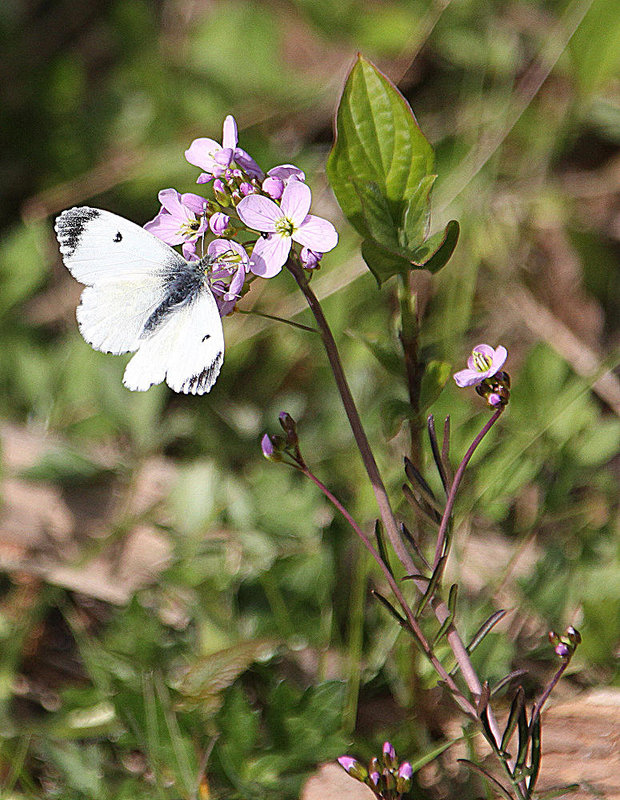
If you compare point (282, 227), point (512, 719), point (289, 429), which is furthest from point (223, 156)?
point (512, 719)

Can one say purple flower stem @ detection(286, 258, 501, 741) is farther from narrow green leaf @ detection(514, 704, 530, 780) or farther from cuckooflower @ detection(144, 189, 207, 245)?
cuckooflower @ detection(144, 189, 207, 245)

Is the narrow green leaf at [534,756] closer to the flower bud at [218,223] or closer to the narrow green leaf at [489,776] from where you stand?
the narrow green leaf at [489,776]

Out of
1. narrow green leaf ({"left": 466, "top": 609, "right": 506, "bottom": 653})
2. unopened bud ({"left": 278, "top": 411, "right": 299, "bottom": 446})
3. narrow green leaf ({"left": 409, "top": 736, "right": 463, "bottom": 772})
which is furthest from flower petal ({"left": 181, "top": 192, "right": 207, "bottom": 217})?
narrow green leaf ({"left": 409, "top": 736, "right": 463, "bottom": 772})

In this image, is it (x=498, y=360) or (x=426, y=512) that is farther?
(x=426, y=512)

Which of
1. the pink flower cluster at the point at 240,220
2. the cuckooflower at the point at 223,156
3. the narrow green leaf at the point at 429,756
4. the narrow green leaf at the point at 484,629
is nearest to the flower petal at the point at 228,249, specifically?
the pink flower cluster at the point at 240,220

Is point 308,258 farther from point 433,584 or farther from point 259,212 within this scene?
point 433,584

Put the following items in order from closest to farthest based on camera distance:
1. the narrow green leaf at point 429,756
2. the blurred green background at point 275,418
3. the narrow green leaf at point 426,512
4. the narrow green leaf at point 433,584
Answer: the narrow green leaf at point 433,584, the narrow green leaf at point 426,512, the narrow green leaf at point 429,756, the blurred green background at point 275,418
